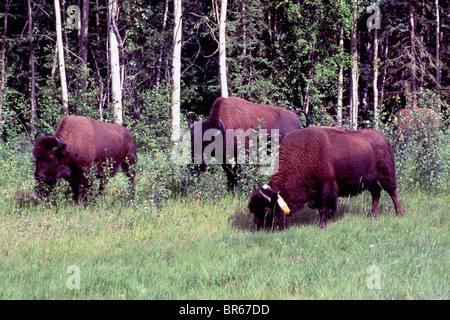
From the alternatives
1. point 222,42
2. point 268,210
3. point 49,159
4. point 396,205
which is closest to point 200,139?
point 49,159

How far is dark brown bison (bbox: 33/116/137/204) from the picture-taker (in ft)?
27.2

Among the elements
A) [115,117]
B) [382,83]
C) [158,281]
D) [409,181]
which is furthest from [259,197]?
[382,83]

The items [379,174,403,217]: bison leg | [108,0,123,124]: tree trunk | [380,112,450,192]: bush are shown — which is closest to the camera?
[379,174,403,217]: bison leg

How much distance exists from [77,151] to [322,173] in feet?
18.0

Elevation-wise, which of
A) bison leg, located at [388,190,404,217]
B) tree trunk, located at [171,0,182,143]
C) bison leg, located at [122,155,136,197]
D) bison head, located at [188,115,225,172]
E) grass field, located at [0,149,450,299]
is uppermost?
tree trunk, located at [171,0,182,143]

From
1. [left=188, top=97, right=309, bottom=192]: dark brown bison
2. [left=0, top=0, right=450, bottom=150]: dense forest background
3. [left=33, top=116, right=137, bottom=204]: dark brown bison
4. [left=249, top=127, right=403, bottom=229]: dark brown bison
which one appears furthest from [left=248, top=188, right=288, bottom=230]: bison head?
[left=0, top=0, right=450, bottom=150]: dense forest background

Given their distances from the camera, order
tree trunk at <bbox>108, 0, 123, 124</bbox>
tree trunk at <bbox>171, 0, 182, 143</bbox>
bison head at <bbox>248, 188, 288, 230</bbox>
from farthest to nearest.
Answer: tree trunk at <bbox>171, 0, 182, 143</bbox> < tree trunk at <bbox>108, 0, 123, 124</bbox> < bison head at <bbox>248, 188, 288, 230</bbox>

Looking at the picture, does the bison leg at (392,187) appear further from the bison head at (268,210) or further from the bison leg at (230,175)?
the bison leg at (230,175)

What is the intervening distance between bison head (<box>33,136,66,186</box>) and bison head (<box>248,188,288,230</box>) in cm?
442

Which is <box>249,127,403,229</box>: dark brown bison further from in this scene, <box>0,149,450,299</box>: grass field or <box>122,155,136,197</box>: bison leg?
<box>122,155,136,197</box>: bison leg

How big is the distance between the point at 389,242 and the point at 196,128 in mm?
5667

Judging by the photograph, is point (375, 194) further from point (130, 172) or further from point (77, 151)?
point (77, 151)
